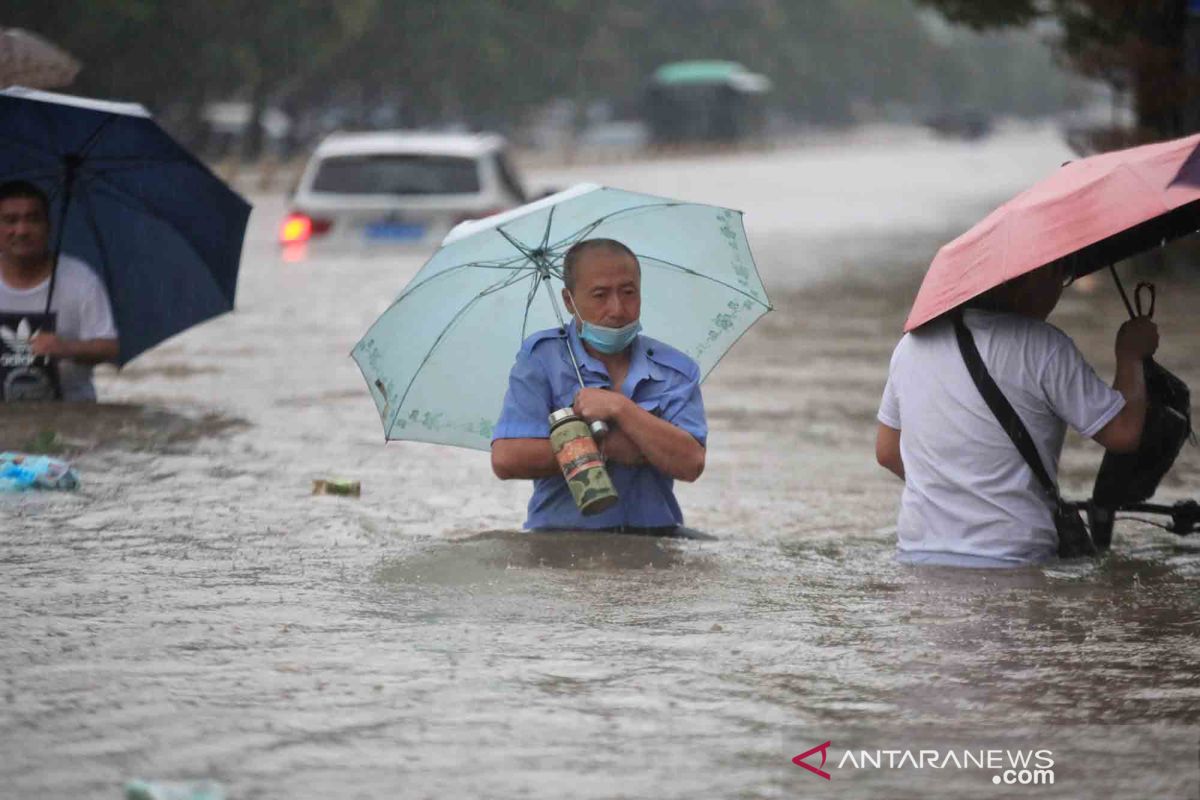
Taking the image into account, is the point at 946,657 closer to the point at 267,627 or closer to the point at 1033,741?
the point at 1033,741

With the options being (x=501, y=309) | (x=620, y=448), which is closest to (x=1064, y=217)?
(x=620, y=448)

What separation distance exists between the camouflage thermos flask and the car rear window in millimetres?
11844

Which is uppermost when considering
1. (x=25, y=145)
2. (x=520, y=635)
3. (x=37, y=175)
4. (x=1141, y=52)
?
(x=1141, y=52)

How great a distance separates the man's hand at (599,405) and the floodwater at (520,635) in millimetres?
498

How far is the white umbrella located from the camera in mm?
12453

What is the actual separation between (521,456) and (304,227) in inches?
489

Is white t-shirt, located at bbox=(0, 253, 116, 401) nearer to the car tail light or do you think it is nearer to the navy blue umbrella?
the navy blue umbrella

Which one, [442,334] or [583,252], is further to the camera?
[442,334]

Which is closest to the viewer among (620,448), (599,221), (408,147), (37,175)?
(620,448)

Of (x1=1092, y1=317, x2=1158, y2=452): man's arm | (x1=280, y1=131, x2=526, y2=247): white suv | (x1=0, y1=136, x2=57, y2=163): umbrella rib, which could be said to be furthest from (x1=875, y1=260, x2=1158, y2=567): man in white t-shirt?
(x1=280, y1=131, x2=526, y2=247): white suv

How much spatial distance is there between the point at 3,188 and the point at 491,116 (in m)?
88.3

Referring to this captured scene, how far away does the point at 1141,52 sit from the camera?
816 inches

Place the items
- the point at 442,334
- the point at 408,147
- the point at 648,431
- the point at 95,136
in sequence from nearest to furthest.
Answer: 1. the point at 648,431
2. the point at 442,334
3. the point at 95,136
4. the point at 408,147

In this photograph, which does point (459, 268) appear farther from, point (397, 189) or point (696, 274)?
point (397, 189)
